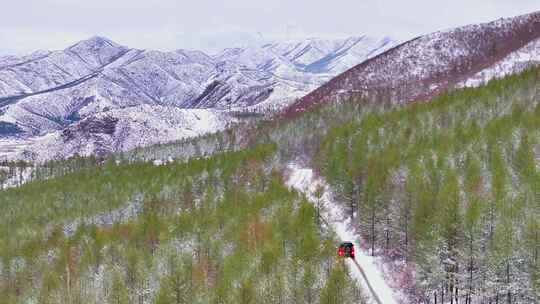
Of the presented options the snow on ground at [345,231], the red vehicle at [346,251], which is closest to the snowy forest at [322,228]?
the red vehicle at [346,251]

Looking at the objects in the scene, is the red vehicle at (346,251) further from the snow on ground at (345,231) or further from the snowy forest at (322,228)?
the snowy forest at (322,228)

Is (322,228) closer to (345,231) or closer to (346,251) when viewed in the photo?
(345,231)

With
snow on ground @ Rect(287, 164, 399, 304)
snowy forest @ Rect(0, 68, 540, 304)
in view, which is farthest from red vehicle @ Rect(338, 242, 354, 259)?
snowy forest @ Rect(0, 68, 540, 304)

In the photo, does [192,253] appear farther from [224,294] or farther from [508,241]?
[508,241]

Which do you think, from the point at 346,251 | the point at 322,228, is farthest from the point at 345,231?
the point at 346,251

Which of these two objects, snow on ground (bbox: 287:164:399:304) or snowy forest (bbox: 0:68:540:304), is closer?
snowy forest (bbox: 0:68:540:304)

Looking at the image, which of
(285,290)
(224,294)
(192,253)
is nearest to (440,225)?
(285,290)

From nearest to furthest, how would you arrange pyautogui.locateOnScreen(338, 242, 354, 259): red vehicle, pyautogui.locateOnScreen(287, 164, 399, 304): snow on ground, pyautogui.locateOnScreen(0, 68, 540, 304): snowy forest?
pyautogui.locateOnScreen(0, 68, 540, 304): snowy forest, pyautogui.locateOnScreen(287, 164, 399, 304): snow on ground, pyautogui.locateOnScreen(338, 242, 354, 259): red vehicle

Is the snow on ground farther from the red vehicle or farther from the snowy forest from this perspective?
the snowy forest
